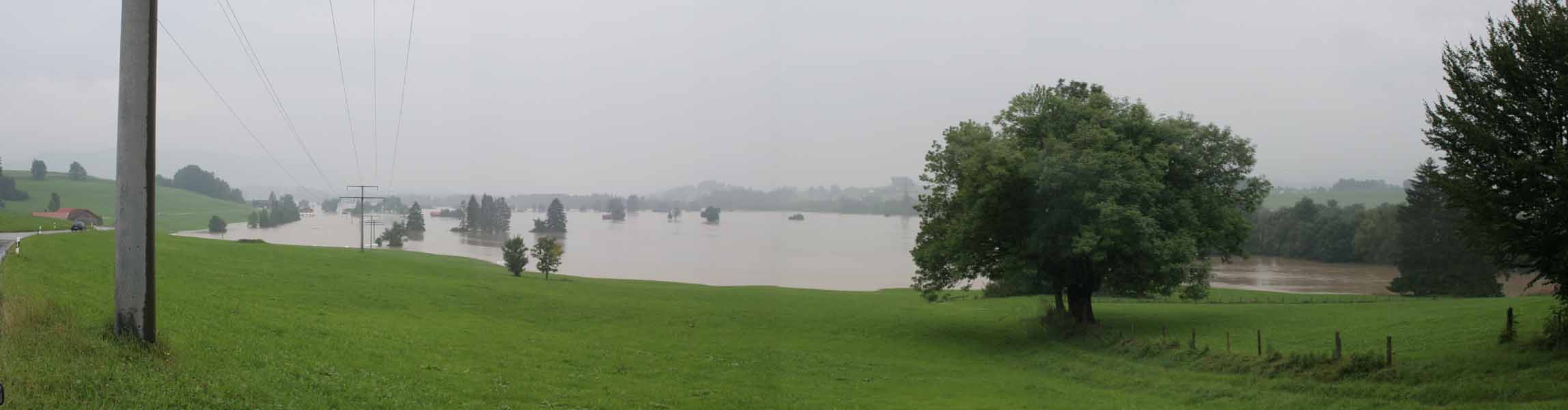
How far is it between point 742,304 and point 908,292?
19.8 m

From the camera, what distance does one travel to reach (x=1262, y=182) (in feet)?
89.3

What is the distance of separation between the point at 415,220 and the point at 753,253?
200 feet

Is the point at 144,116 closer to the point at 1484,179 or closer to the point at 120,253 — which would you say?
the point at 120,253

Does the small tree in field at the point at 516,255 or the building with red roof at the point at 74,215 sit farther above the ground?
the building with red roof at the point at 74,215

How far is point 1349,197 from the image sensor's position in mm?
123188

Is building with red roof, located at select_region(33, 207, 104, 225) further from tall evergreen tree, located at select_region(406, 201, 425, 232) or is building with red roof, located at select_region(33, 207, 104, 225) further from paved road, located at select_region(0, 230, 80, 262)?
tall evergreen tree, located at select_region(406, 201, 425, 232)

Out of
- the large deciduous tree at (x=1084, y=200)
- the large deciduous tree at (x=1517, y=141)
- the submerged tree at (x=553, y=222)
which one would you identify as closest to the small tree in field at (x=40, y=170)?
the large deciduous tree at (x=1084, y=200)

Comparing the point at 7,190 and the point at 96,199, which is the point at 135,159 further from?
the point at 96,199

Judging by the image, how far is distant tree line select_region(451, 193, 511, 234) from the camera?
8250 cm

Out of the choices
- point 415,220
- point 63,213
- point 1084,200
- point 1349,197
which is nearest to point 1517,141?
point 1084,200

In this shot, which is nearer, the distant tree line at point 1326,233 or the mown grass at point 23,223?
the mown grass at point 23,223

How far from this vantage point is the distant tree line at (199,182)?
57.0m

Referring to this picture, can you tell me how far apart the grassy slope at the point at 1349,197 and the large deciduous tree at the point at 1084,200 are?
90490mm

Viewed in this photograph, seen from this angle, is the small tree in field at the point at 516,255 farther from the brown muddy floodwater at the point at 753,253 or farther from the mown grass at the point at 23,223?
the mown grass at the point at 23,223
